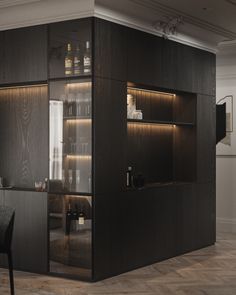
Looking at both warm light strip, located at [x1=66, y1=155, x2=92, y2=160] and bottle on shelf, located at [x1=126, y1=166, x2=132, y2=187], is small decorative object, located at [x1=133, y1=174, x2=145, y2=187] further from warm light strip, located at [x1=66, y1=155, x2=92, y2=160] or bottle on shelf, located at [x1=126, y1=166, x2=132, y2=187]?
warm light strip, located at [x1=66, y1=155, x2=92, y2=160]

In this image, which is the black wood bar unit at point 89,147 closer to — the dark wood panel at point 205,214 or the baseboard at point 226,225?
the dark wood panel at point 205,214

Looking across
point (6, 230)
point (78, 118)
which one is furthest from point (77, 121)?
point (6, 230)

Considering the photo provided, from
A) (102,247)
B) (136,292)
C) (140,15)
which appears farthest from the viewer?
(140,15)

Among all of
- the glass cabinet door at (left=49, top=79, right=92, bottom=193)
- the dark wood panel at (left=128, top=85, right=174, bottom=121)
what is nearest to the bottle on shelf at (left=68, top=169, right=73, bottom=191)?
the glass cabinet door at (left=49, top=79, right=92, bottom=193)

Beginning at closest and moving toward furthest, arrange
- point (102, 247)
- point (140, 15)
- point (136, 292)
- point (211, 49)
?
point (136, 292)
point (102, 247)
point (140, 15)
point (211, 49)

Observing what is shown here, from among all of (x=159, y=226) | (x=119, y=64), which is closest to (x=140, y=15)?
(x=119, y=64)

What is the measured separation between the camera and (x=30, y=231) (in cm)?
646

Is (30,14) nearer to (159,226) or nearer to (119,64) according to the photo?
(119,64)

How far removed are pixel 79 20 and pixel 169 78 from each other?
1.64m

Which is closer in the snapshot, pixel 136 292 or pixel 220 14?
pixel 136 292

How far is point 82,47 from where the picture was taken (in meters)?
6.03

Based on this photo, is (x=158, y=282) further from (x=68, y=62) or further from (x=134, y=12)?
(x=134, y=12)

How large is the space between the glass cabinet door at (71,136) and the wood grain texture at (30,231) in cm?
33

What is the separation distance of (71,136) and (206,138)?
259 cm
